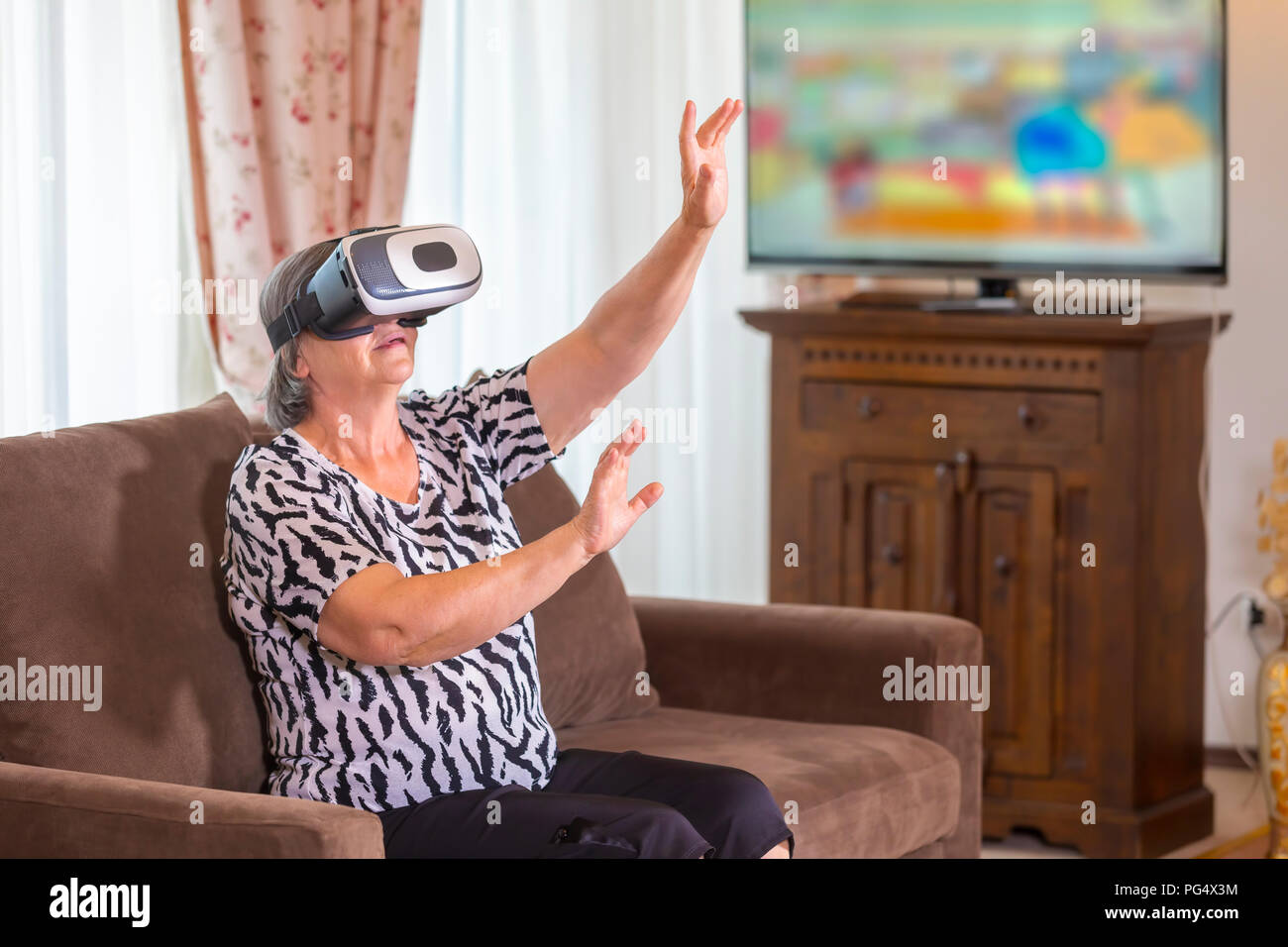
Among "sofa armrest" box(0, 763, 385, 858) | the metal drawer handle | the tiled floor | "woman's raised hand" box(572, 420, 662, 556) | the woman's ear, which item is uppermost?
the woman's ear

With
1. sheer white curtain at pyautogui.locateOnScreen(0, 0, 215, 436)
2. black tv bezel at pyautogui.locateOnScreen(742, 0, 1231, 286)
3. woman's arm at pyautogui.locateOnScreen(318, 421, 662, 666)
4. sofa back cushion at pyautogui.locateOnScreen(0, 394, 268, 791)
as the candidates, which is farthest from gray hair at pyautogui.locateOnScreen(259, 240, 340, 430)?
black tv bezel at pyautogui.locateOnScreen(742, 0, 1231, 286)

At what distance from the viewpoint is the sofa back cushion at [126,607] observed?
199 centimetres

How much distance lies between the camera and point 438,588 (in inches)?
70.9

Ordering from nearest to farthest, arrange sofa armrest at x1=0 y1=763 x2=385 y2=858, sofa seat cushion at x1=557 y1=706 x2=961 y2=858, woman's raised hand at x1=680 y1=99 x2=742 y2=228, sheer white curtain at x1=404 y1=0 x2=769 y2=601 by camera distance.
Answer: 1. sofa armrest at x1=0 y1=763 x2=385 y2=858
2. woman's raised hand at x1=680 y1=99 x2=742 y2=228
3. sofa seat cushion at x1=557 y1=706 x2=961 y2=858
4. sheer white curtain at x1=404 y1=0 x2=769 y2=601

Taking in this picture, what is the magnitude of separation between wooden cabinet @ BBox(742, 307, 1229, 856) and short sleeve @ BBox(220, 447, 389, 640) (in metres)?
1.74

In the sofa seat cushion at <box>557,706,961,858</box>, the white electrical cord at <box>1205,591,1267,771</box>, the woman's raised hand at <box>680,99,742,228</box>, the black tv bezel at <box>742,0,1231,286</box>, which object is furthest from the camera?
the white electrical cord at <box>1205,591,1267,771</box>

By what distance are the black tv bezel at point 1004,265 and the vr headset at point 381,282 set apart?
1.69 metres

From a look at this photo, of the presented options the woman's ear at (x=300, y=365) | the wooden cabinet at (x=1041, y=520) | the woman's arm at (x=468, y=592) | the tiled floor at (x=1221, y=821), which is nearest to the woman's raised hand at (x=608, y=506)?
the woman's arm at (x=468, y=592)

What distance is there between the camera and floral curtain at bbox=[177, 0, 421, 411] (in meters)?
3.04

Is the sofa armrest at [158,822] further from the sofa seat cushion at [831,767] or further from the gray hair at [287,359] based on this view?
the sofa seat cushion at [831,767]

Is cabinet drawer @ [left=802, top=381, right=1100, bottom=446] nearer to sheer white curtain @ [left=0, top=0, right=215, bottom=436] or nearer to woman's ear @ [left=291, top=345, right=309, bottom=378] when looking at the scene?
sheer white curtain @ [left=0, top=0, right=215, bottom=436]

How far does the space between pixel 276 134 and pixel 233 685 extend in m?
1.29

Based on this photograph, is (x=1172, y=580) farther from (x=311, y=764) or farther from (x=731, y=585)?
(x=311, y=764)

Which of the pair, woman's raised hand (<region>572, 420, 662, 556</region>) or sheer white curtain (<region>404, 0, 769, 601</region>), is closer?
woman's raised hand (<region>572, 420, 662, 556</region>)
